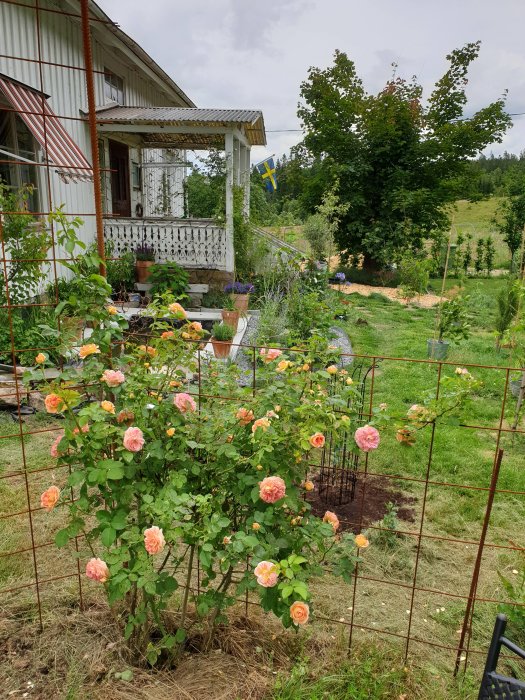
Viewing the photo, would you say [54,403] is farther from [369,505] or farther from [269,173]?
[269,173]

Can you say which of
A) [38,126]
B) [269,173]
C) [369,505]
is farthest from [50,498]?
[269,173]

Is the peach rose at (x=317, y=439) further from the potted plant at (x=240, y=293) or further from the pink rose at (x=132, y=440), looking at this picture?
the potted plant at (x=240, y=293)

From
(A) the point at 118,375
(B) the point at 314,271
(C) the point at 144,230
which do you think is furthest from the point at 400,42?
(A) the point at 118,375

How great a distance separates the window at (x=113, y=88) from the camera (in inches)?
388

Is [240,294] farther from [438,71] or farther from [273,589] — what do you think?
[438,71]

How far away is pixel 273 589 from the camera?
1674 millimetres

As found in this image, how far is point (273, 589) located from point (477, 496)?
2.56m

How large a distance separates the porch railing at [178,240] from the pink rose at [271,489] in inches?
296

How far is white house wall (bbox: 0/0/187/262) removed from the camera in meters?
6.57

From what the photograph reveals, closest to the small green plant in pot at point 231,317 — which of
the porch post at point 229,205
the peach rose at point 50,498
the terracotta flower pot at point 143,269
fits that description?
the porch post at point 229,205

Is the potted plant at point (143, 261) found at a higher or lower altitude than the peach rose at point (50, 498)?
higher

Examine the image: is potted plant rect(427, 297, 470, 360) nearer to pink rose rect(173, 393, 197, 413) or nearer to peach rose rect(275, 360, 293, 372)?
peach rose rect(275, 360, 293, 372)

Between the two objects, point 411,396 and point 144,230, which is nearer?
point 411,396

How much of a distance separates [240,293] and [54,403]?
6575 mm
